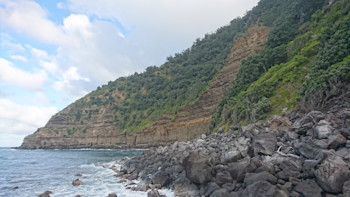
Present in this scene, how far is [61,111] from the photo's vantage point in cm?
10938

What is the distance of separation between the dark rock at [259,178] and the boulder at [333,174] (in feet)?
6.50

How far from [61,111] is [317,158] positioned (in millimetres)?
114971

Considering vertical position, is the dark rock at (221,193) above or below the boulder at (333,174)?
below

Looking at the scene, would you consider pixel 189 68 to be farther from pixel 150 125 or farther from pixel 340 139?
pixel 340 139

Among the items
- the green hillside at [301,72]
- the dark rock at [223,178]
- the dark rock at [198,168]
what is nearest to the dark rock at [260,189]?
the dark rock at [223,178]

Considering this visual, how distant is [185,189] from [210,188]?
224 cm

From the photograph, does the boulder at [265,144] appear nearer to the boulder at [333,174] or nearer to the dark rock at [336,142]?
the dark rock at [336,142]

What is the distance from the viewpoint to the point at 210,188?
13.4 metres

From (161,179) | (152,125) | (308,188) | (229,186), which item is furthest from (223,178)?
(152,125)

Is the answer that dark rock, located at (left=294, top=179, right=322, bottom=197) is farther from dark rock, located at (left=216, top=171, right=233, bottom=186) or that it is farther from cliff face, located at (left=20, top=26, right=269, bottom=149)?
cliff face, located at (left=20, top=26, right=269, bottom=149)

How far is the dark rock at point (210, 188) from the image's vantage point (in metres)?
13.2

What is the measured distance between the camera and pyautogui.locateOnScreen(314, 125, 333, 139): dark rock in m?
13.2

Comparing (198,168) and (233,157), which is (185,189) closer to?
(198,168)

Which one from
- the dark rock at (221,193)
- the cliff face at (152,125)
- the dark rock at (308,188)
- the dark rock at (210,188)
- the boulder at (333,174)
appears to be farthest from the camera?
the cliff face at (152,125)
